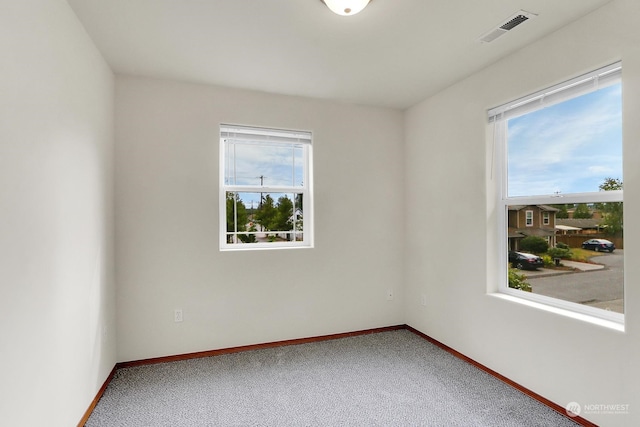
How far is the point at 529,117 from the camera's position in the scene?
2.40 m

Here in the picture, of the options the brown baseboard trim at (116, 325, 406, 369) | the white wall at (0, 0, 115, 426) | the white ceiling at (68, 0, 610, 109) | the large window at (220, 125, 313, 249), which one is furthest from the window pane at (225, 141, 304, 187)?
the brown baseboard trim at (116, 325, 406, 369)

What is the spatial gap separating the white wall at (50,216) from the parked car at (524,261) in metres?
3.01

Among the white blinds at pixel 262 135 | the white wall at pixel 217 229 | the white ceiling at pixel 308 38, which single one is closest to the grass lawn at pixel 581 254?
the white ceiling at pixel 308 38

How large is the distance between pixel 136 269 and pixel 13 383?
58.4 inches

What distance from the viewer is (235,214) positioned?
3121 millimetres

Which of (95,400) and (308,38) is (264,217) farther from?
(95,400)

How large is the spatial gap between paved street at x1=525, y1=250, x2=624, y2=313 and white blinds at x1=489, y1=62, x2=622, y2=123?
39.1 inches

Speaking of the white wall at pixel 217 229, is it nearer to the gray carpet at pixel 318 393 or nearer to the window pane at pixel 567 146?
the gray carpet at pixel 318 393

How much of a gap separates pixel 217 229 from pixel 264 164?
2.62ft

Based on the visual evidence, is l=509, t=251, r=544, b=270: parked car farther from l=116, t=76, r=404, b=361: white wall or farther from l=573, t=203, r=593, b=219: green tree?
l=116, t=76, r=404, b=361: white wall

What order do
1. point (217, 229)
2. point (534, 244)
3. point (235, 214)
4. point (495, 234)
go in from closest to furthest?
1. point (534, 244)
2. point (495, 234)
3. point (217, 229)
4. point (235, 214)

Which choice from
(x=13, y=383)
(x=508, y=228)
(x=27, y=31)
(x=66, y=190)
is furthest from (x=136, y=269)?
(x=508, y=228)

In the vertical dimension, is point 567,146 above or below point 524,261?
above

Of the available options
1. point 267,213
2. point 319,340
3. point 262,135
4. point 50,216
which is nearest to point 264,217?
point 267,213
